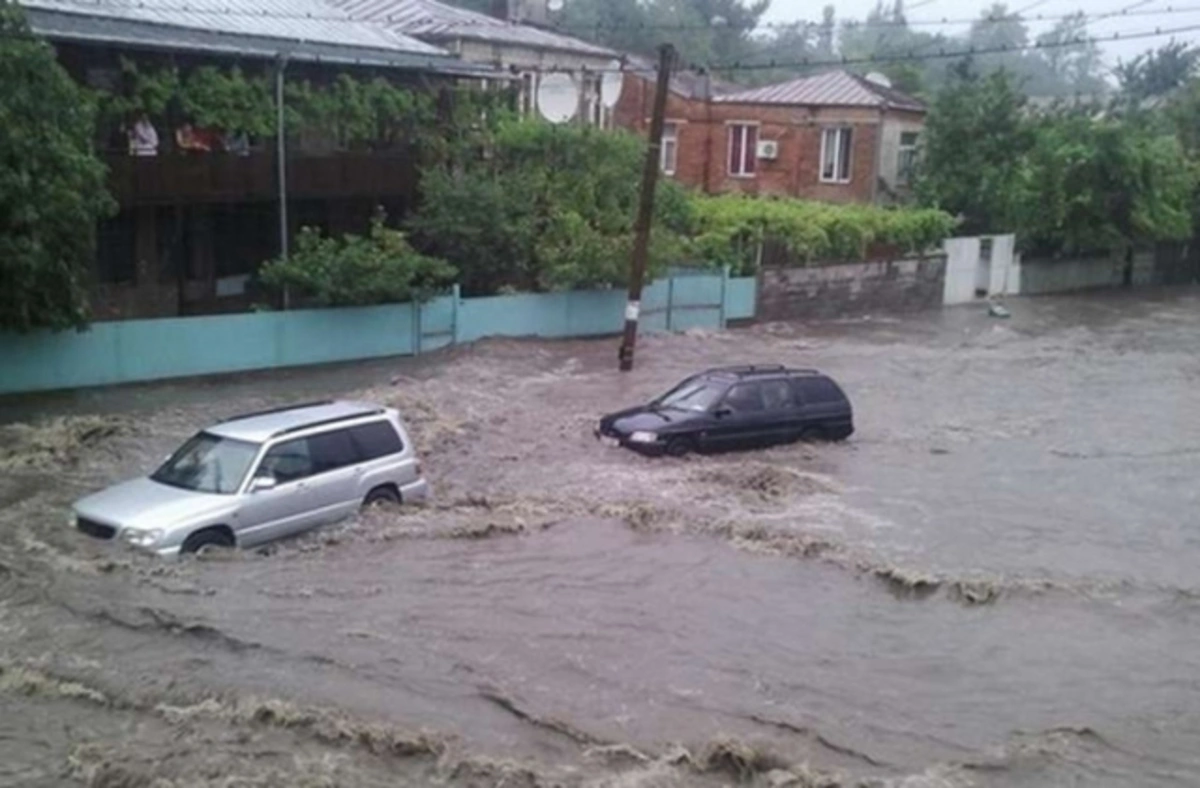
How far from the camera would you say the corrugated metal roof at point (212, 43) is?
2791 centimetres

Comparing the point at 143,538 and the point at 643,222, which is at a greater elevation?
the point at 643,222

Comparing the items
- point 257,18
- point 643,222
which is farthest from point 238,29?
point 643,222

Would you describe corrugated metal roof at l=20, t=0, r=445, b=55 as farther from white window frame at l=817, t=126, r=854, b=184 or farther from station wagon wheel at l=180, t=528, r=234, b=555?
station wagon wheel at l=180, t=528, r=234, b=555

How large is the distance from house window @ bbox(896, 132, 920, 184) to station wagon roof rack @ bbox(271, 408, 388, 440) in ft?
116

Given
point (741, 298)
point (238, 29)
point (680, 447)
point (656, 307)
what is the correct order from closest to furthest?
point (680, 447) → point (238, 29) → point (656, 307) → point (741, 298)

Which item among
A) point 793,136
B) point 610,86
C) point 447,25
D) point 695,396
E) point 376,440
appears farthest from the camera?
point 793,136

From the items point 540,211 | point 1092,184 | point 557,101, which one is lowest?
point 540,211

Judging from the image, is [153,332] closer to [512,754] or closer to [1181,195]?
[512,754]

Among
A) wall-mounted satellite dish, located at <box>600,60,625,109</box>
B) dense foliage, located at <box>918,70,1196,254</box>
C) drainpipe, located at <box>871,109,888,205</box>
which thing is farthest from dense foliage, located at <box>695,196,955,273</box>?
drainpipe, located at <box>871,109,888,205</box>

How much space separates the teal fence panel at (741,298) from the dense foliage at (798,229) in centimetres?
51

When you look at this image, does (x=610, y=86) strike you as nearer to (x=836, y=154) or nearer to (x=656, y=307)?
(x=656, y=307)

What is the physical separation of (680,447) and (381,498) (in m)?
5.30

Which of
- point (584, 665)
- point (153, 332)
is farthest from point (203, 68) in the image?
point (584, 665)

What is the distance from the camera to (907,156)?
49.9m
